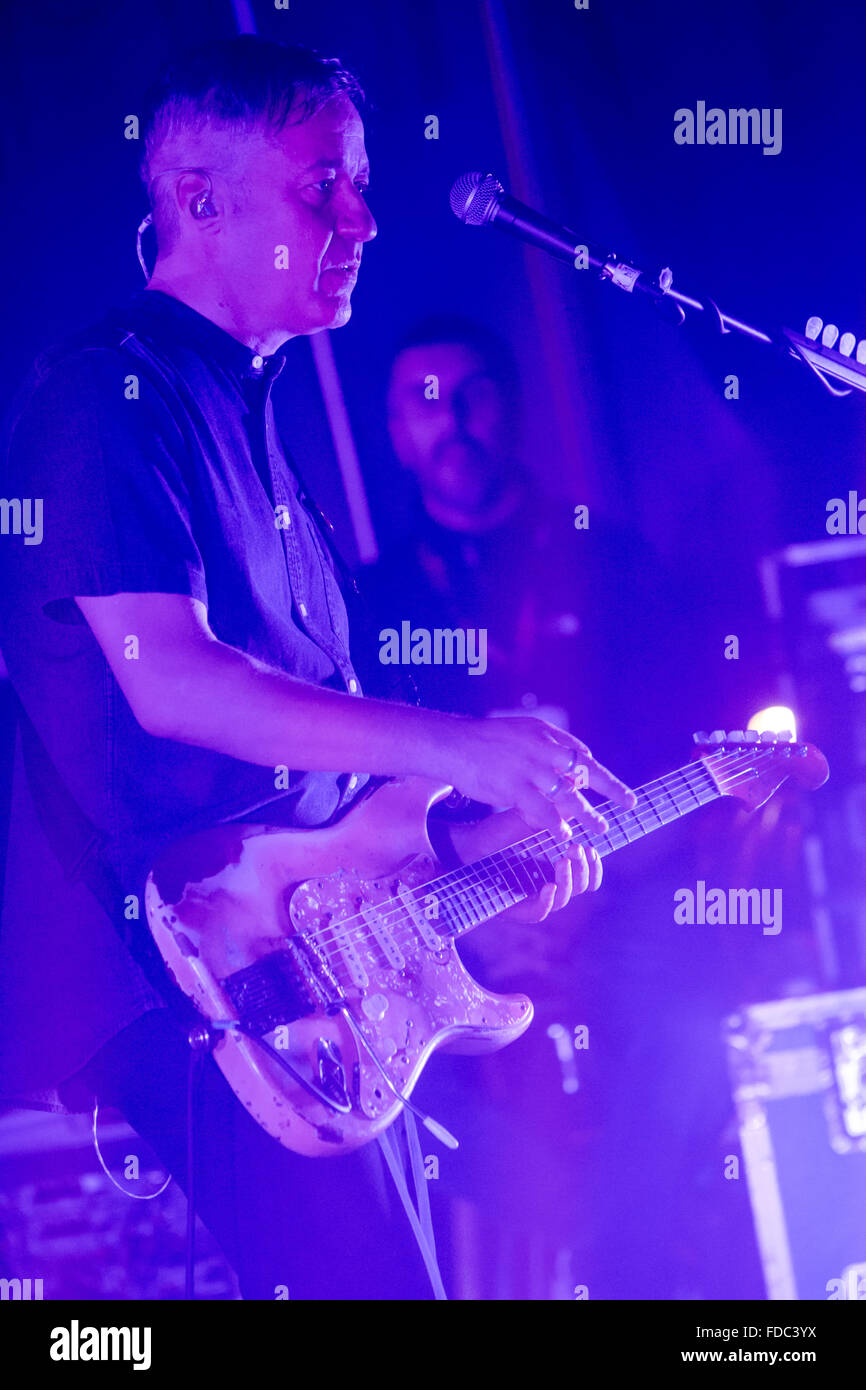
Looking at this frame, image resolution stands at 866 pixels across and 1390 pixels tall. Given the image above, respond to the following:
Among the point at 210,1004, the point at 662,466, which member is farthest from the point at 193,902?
the point at 662,466

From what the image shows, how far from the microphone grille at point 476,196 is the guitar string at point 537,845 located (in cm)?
107

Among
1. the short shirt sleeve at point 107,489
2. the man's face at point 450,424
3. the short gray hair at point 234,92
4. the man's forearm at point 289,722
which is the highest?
the short gray hair at point 234,92

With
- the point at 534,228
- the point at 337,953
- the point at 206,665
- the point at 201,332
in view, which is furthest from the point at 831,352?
the point at 337,953

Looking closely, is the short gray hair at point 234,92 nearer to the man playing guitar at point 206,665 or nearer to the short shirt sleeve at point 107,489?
the man playing guitar at point 206,665

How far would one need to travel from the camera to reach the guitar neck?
196cm

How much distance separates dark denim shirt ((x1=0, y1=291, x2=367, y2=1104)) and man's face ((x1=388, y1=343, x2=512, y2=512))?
10.2 inches

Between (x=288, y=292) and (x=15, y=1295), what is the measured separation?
1.88 m

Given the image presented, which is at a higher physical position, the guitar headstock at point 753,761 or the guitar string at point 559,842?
the guitar headstock at point 753,761

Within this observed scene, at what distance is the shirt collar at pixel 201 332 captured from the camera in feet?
6.36

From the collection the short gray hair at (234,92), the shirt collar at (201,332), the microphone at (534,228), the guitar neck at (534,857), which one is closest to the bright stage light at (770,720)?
the guitar neck at (534,857)

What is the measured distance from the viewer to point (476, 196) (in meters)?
2.11

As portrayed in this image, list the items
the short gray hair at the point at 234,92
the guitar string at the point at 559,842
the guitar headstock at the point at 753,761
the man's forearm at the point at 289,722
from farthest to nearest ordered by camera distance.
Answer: the guitar headstock at the point at 753,761 → the short gray hair at the point at 234,92 → the guitar string at the point at 559,842 → the man's forearm at the point at 289,722

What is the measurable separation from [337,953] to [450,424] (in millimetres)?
990

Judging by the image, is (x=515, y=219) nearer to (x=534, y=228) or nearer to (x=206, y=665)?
(x=534, y=228)
